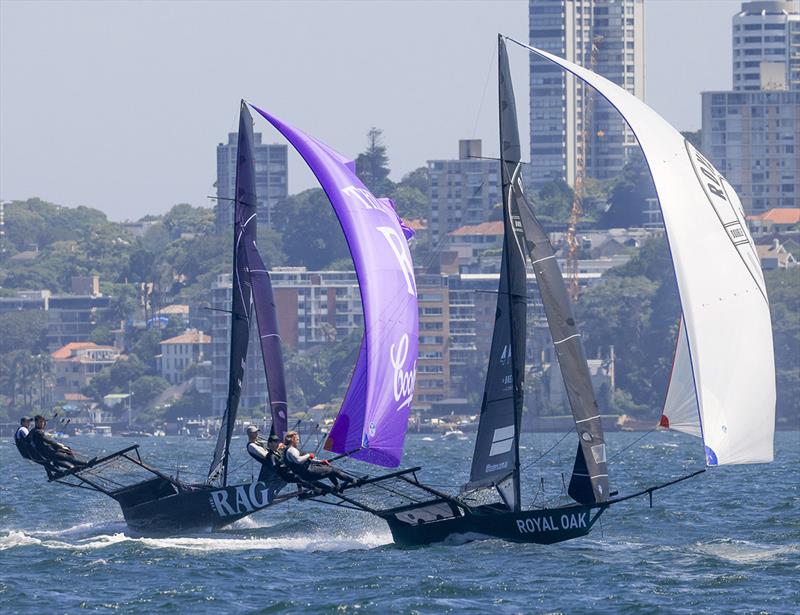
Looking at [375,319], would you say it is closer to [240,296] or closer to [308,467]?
[308,467]

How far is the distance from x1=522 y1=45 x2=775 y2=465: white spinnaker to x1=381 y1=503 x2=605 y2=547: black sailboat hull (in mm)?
2211

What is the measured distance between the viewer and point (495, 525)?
25.1 meters

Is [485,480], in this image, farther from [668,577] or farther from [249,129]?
[249,129]

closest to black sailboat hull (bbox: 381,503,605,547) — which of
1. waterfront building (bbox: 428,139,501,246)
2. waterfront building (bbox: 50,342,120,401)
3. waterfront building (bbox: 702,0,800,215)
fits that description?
waterfront building (bbox: 50,342,120,401)

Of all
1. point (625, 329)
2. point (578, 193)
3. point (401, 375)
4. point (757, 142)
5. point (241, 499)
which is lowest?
point (625, 329)

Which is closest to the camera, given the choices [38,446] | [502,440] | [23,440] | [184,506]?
[502,440]

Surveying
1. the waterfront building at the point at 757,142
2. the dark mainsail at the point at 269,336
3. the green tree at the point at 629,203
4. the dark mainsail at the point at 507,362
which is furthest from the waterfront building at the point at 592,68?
the dark mainsail at the point at 507,362

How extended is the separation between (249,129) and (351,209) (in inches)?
154

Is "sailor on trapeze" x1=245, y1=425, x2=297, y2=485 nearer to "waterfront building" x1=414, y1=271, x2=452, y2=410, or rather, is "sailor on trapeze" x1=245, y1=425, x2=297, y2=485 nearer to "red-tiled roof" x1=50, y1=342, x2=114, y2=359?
"waterfront building" x1=414, y1=271, x2=452, y2=410

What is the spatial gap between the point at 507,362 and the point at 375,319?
65.1 inches

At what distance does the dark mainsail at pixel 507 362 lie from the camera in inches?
982

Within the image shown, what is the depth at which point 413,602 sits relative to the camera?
21797mm

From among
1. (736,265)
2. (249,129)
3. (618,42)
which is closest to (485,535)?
(736,265)

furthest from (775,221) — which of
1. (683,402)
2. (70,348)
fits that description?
(683,402)
